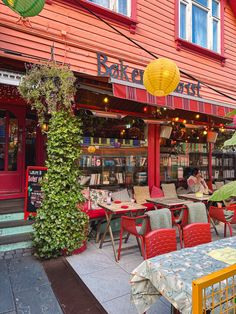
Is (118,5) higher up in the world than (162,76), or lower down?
higher up

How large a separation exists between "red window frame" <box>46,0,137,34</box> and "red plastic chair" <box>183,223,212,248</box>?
15.1 ft

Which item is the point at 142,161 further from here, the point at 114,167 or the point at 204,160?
the point at 204,160

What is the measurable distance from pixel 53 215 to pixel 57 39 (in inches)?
131

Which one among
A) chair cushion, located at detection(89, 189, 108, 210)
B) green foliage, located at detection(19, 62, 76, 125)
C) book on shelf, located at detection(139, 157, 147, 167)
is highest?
green foliage, located at detection(19, 62, 76, 125)

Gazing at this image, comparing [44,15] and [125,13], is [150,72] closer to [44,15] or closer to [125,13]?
[44,15]

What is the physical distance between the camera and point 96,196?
5.29 m

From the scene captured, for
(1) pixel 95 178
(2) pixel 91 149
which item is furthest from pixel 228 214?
(2) pixel 91 149

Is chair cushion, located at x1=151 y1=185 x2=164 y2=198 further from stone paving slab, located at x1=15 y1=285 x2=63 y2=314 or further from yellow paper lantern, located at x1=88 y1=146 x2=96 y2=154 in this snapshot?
stone paving slab, located at x1=15 y1=285 x2=63 y2=314

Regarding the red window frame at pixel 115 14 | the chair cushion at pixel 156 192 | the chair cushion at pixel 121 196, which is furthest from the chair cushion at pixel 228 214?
the red window frame at pixel 115 14

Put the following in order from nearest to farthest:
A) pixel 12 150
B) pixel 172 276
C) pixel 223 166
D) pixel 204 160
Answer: pixel 172 276
pixel 12 150
pixel 204 160
pixel 223 166

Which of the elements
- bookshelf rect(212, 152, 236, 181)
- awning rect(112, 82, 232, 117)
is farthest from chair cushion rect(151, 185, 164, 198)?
bookshelf rect(212, 152, 236, 181)

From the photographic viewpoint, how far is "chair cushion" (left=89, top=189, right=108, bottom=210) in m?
5.12

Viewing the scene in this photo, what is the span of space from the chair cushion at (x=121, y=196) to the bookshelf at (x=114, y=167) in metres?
0.28

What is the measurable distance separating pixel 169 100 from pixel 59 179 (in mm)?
2799
